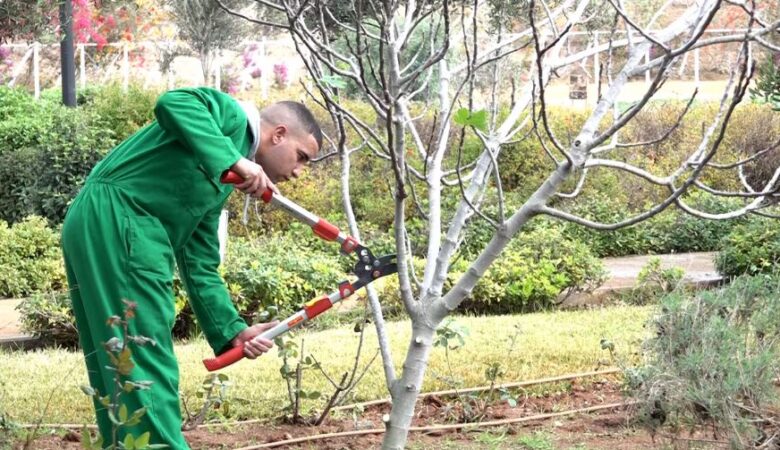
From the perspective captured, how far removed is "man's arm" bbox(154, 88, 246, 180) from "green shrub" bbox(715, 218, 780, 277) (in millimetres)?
6247

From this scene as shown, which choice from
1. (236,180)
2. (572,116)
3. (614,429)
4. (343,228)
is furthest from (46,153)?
(236,180)

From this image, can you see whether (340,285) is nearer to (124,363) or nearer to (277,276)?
(124,363)

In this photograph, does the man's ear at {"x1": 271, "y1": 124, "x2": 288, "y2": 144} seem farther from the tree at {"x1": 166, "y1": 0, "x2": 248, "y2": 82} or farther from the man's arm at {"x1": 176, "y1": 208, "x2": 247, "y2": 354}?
the tree at {"x1": 166, "y1": 0, "x2": 248, "y2": 82}

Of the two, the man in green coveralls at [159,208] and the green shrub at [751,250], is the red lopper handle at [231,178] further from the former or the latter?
the green shrub at [751,250]

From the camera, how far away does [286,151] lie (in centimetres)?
352

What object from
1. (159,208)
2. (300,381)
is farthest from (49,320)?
(159,208)

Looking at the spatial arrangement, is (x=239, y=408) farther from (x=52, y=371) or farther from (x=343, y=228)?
(x=343, y=228)

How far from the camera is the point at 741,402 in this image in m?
3.98

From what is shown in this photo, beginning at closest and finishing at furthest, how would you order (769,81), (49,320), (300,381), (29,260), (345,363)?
(769,81)
(300,381)
(345,363)
(49,320)
(29,260)

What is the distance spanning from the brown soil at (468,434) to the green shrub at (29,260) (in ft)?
12.7

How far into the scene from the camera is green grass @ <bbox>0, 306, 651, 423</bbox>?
5383 millimetres

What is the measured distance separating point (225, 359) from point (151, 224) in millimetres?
526

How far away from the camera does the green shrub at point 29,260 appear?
28.2ft

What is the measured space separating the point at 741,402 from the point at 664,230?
7.28m
